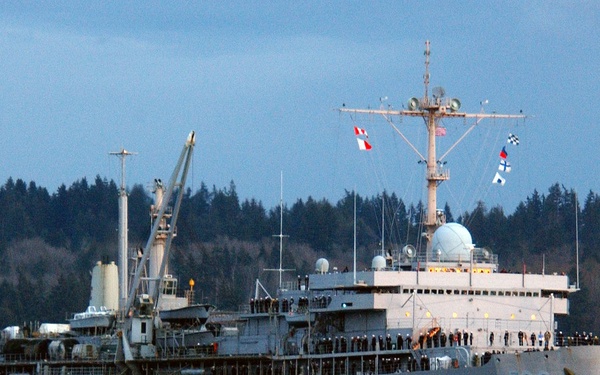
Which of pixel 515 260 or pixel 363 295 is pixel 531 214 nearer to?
pixel 515 260

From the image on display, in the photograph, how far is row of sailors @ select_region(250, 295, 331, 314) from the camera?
203 feet

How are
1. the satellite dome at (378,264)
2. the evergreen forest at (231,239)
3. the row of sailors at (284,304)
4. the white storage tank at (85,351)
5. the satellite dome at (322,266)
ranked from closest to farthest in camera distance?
the satellite dome at (378,264) → the row of sailors at (284,304) → the satellite dome at (322,266) → the white storage tank at (85,351) → the evergreen forest at (231,239)

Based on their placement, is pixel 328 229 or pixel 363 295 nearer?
pixel 363 295

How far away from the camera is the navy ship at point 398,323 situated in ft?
187

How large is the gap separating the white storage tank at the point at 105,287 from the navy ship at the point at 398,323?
12.1 metres

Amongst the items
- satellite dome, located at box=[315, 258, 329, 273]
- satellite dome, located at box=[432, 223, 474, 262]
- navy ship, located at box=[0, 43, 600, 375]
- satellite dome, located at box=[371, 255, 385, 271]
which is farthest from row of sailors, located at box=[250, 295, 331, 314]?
satellite dome, located at box=[432, 223, 474, 262]

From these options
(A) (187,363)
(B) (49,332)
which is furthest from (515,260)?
(A) (187,363)

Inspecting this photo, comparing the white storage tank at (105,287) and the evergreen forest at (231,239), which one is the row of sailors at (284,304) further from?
the evergreen forest at (231,239)

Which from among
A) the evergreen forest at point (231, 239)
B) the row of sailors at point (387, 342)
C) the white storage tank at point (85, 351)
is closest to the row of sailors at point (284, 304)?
the row of sailors at point (387, 342)

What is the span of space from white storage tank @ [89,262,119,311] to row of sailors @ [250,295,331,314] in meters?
16.7

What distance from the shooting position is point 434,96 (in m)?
64.3

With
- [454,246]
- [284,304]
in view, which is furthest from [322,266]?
[454,246]

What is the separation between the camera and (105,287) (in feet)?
267

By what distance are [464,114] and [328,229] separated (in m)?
76.8
